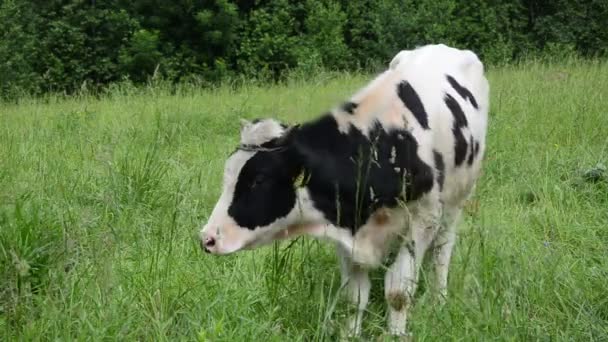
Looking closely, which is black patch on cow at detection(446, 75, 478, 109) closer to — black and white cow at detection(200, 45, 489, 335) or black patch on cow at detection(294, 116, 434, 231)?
black and white cow at detection(200, 45, 489, 335)

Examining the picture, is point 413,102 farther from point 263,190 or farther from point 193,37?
point 193,37

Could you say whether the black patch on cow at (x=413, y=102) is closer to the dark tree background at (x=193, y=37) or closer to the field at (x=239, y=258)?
the field at (x=239, y=258)

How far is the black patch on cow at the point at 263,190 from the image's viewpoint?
2.89 metres

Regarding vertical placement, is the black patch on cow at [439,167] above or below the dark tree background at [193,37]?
above

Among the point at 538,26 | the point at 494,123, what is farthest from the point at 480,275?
the point at 538,26

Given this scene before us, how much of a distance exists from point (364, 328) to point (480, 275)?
26.3 inches

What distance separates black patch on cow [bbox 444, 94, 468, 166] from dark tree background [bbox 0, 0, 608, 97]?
55.3 ft

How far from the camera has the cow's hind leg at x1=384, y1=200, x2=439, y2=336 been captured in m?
3.11

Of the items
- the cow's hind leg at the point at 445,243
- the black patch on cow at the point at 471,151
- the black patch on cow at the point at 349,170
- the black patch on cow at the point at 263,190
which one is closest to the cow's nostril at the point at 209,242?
the black patch on cow at the point at 263,190

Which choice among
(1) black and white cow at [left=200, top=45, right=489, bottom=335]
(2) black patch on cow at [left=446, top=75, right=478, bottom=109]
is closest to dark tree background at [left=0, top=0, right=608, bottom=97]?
(2) black patch on cow at [left=446, top=75, right=478, bottom=109]

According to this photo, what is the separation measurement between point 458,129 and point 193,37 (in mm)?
19229

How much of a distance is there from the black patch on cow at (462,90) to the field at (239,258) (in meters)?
0.63

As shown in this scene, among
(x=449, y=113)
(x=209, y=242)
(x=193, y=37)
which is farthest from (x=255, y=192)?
(x=193, y=37)

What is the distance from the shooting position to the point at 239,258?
383 cm
